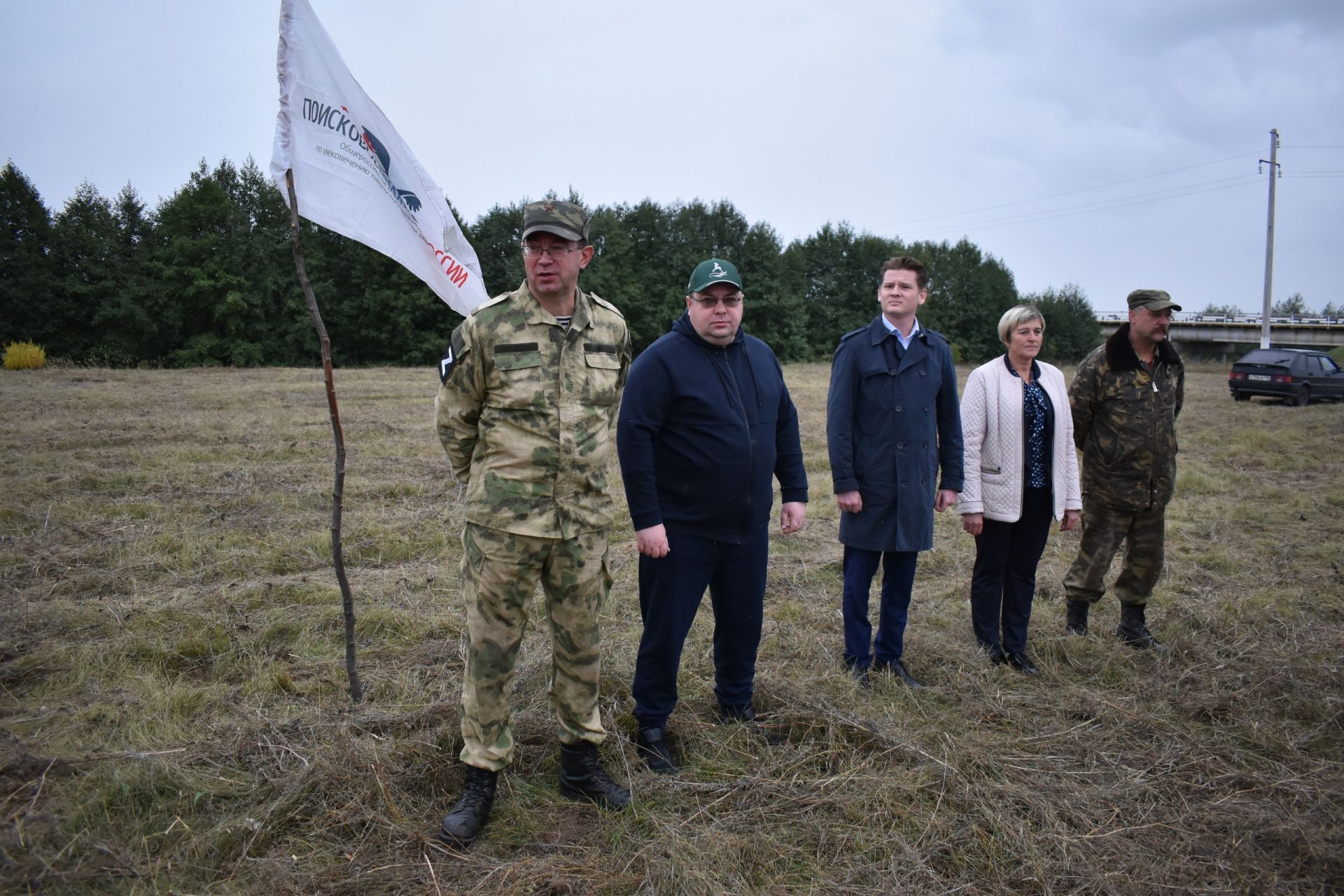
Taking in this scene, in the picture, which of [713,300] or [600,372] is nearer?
[600,372]

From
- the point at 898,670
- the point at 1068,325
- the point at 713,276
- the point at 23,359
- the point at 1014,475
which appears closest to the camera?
the point at 713,276

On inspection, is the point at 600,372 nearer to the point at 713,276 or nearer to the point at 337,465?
the point at 713,276

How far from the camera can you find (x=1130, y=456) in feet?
15.0

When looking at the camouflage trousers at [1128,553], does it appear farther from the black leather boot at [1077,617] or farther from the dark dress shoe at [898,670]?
the dark dress shoe at [898,670]

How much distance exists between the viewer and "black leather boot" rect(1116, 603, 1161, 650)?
180 inches

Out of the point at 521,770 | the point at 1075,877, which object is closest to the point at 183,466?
the point at 521,770

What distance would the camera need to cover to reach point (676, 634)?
3.23 metres

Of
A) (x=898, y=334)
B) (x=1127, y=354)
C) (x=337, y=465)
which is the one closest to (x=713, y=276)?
(x=898, y=334)

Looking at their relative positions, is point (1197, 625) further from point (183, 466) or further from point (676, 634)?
point (183, 466)

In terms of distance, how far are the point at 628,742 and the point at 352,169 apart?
8.32 ft

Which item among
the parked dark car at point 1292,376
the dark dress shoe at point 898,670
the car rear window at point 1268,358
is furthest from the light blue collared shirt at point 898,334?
the car rear window at point 1268,358

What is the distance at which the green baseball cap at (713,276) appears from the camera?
3.15 m

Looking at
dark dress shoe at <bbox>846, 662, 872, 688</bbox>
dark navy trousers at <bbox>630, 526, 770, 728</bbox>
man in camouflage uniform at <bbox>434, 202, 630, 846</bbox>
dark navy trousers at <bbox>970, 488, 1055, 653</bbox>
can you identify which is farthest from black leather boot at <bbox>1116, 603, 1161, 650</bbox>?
man in camouflage uniform at <bbox>434, 202, 630, 846</bbox>

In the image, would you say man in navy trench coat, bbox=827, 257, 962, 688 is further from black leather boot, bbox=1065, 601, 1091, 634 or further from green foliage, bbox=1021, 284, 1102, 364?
green foliage, bbox=1021, 284, 1102, 364
